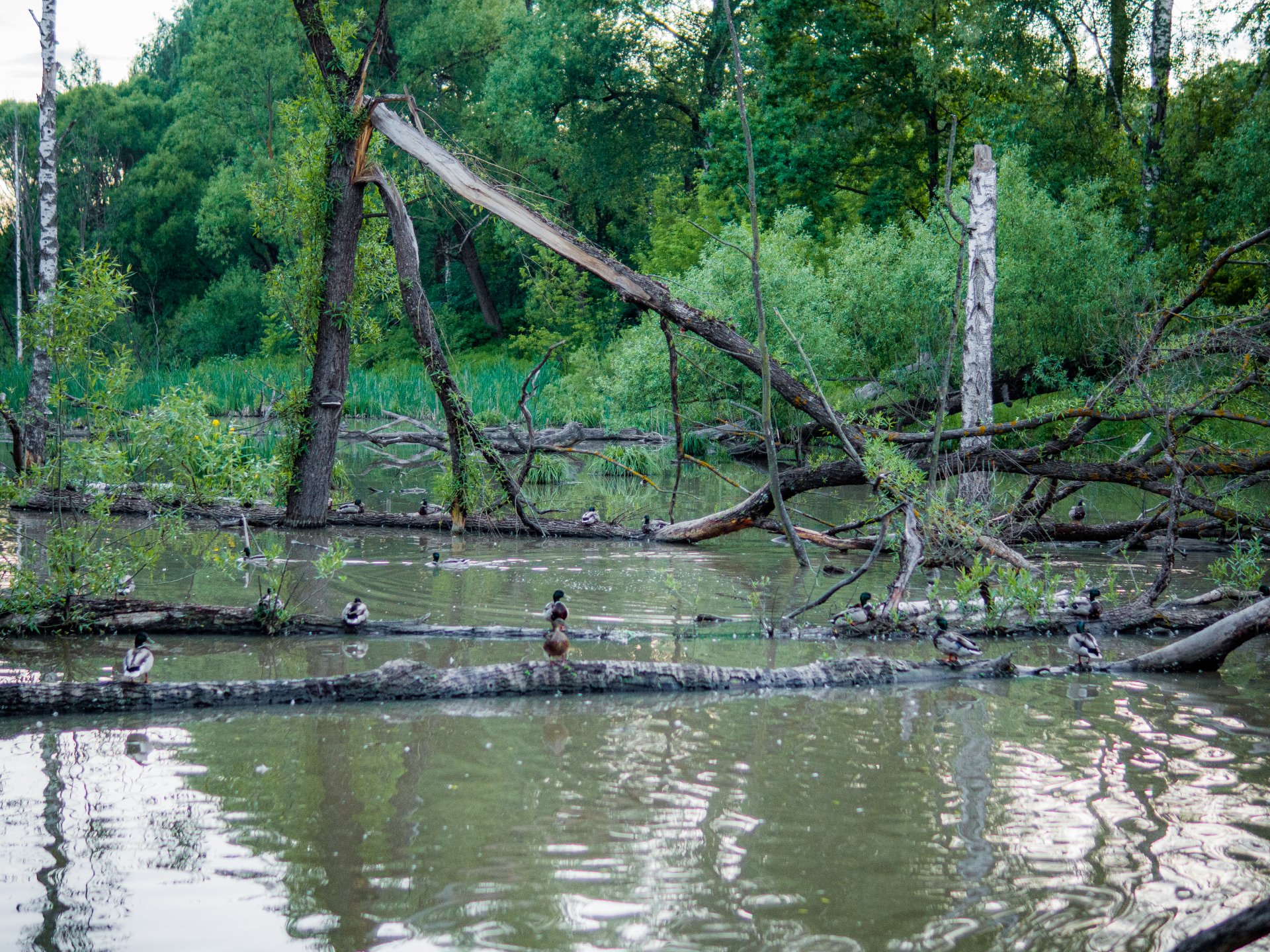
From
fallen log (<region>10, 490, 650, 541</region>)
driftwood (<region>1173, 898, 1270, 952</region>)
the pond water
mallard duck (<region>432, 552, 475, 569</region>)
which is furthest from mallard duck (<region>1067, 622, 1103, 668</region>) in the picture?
fallen log (<region>10, 490, 650, 541</region>)

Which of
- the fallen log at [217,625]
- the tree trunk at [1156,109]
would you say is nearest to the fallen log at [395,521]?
the fallen log at [217,625]

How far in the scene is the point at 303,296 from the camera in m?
13.5

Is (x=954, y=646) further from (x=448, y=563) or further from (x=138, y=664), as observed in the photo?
(x=448, y=563)

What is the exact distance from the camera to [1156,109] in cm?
2384

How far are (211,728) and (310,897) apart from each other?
2.41 meters

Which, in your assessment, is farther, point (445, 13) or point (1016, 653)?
point (445, 13)

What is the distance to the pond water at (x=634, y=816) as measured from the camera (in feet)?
12.8

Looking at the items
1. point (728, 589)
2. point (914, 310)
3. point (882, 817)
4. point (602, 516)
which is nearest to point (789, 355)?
point (914, 310)

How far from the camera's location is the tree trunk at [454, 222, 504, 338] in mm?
45031

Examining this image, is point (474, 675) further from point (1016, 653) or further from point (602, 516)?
point (602, 516)

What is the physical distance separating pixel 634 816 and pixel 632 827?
0.39ft

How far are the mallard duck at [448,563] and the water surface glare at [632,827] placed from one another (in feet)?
17.8

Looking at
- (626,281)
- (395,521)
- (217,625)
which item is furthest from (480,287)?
(217,625)

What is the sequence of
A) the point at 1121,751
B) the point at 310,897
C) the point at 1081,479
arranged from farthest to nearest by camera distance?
1. the point at 1081,479
2. the point at 1121,751
3. the point at 310,897
